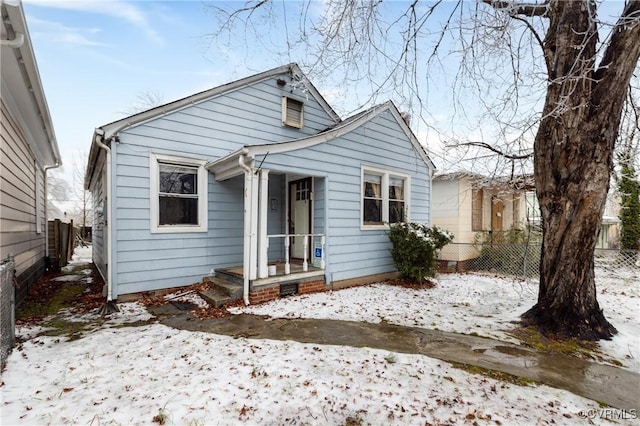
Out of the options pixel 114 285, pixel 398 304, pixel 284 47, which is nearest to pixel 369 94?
pixel 284 47

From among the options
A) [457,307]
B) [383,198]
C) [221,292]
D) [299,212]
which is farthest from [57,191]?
[457,307]

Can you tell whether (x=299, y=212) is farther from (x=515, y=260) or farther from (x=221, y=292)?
(x=515, y=260)

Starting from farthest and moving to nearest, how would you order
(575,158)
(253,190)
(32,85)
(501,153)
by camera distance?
(253,190)
(501,153)
(32,85)
(575,158)

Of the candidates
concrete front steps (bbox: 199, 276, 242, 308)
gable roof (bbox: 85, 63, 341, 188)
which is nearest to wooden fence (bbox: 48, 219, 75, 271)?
gable roof (bbox: 85, 63, 341, 188)

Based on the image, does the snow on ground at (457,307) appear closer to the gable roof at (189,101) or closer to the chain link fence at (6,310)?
the chain link fence at (6,310)

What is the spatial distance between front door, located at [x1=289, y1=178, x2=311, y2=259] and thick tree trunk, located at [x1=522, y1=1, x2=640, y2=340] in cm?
457

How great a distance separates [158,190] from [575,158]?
6.87 metres

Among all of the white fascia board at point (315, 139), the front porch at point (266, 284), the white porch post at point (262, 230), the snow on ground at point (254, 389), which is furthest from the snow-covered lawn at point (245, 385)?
the white fascia board at point (315, 139)

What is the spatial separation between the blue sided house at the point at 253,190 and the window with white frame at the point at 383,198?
29 mm

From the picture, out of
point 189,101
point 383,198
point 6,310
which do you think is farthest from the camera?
point 383,198

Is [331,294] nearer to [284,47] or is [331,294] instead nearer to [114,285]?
[114,285]

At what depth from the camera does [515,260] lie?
30.7 feet

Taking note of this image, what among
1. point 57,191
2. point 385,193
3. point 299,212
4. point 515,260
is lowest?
point 515,260

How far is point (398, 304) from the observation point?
5.84m
